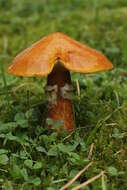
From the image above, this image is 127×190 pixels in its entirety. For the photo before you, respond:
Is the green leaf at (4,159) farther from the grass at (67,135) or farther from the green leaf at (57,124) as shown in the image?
the green leaf at (57,124)

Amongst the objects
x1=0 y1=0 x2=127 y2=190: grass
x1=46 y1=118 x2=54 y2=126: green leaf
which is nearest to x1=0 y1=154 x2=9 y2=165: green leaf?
x1=0 y1=0 x2=127 y2=190: grass

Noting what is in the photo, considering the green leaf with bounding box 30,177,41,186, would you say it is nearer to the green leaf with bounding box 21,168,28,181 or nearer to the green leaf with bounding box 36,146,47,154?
the green leaf with bounding box 21,168,28,181

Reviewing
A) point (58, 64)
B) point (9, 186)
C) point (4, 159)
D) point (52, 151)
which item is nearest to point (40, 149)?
point (52, 151)

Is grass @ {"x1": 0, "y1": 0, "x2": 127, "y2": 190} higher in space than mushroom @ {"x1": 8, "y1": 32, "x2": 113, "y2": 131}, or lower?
lower

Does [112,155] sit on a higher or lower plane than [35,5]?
lower

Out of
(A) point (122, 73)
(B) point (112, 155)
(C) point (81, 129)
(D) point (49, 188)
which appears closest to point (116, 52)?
(A) point (122, 73)

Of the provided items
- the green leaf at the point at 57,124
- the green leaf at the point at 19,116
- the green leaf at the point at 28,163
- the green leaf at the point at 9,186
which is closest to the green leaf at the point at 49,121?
the green leaf at the point at 57,124

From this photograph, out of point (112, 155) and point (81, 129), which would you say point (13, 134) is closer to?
point (81, 129)
